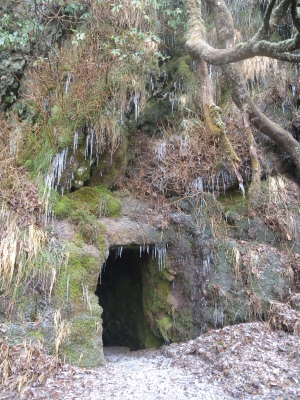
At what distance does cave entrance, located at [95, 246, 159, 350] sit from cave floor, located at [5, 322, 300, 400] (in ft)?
8.42

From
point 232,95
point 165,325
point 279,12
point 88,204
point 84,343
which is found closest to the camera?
point 279,12

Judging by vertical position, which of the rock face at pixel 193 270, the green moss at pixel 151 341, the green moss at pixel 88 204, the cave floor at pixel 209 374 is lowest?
the green moss at pixel 151 341

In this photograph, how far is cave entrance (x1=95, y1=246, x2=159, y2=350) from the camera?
26.0 feet

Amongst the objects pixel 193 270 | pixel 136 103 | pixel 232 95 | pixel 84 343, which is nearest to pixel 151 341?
pixel 193 270

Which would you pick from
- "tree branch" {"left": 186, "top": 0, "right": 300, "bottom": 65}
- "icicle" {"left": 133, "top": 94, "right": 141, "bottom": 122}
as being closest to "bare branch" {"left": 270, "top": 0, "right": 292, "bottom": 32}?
"tree branch" {"left": 186, "top": 0, "right": 300, "bottom": 65}

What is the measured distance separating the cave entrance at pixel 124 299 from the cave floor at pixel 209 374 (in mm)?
2567

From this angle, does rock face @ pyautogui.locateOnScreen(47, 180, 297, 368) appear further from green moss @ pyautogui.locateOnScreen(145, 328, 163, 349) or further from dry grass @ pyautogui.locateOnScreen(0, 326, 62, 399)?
dry grass @ pyautogui.locateOnScreen(0, 326, 62, 399)

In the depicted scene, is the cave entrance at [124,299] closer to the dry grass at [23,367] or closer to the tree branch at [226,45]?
the dry grass at [23,367]

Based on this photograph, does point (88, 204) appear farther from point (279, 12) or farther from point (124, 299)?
point (279, 12)

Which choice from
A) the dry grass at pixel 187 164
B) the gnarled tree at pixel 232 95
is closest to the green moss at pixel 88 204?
the dry grass at pixel 187 164

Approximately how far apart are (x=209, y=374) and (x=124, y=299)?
4886mm

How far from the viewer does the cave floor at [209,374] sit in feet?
12.2

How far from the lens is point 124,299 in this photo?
8992 mm

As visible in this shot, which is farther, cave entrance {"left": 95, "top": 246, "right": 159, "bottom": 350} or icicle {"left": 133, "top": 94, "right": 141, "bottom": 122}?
cave entrance {"left": 95, "top": 246, "right": 159, "bottom": 350}
